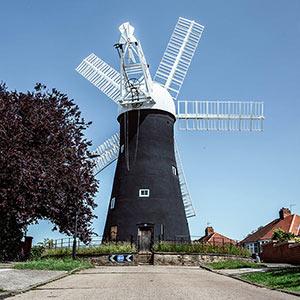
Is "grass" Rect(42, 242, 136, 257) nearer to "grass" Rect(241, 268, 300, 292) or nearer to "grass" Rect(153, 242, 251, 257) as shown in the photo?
"grass" Rect(153, 242, 251, 257)

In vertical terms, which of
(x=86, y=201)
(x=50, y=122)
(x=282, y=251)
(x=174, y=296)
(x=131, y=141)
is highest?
(x=131, y=141)

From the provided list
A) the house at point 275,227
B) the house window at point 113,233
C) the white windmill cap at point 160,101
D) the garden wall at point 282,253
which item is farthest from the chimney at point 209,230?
the house window at point 113,233

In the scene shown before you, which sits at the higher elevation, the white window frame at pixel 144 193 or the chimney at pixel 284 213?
the chimney at pixel 284 213

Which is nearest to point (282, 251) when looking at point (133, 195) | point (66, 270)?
point (133, 195)

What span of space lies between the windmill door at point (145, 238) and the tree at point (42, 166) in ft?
18.6

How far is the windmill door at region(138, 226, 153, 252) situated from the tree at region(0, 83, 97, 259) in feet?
18.6

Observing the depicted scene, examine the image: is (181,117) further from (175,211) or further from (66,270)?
(66,270)

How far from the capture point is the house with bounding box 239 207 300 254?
54.4 m

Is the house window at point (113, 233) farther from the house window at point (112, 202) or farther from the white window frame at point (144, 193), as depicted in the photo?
the white window frame at point (144, 193)

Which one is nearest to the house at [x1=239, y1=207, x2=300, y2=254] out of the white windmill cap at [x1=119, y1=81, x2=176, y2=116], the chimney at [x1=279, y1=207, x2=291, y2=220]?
the chimney at [x1=279, y1=207, x2=291, y2=220]

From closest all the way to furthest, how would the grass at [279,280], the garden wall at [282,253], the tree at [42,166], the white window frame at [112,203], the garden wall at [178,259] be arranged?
the grass at [279,280] < the tree at [42,166] < the garden wall at [282,253] < the garden wall at [178,259] < the white window frame at [112,203]

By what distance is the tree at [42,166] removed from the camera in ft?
69.1

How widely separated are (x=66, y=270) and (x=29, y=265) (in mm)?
1533

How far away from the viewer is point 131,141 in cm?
3603
